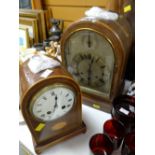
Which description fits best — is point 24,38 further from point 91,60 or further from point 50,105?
point 50,105

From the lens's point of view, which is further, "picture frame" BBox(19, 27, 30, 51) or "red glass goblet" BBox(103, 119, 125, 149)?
"picture frame" BBox(19, 27, 30, 51)

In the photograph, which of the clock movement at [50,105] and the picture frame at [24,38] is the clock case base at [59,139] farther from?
the picture frame at [24,38]

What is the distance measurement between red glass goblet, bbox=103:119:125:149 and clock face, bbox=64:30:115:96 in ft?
0.50

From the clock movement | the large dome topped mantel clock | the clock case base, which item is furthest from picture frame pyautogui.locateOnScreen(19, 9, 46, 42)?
the clock case base

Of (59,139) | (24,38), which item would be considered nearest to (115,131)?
(59,139)

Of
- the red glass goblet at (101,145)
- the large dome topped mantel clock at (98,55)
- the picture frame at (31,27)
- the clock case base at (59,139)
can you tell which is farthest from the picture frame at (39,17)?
the red glass goblet at (101,145)

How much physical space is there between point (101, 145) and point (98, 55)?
0.35 meters

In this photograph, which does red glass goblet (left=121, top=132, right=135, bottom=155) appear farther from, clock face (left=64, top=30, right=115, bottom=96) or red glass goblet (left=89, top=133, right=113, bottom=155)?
clock face (left=64, top=30, right=115, bottom=96)

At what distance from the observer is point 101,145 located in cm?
67

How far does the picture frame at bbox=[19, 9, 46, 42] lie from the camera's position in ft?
4.62
